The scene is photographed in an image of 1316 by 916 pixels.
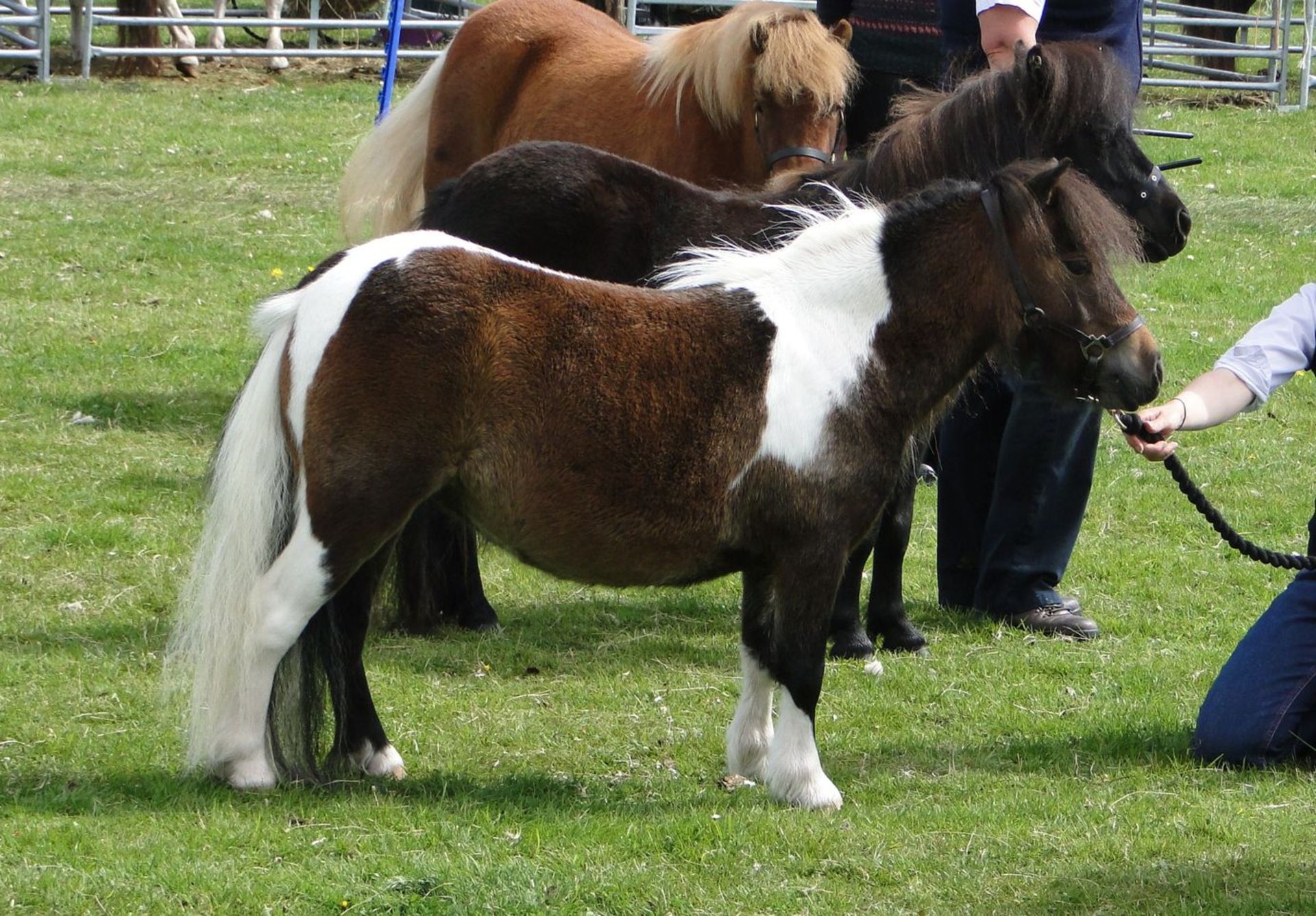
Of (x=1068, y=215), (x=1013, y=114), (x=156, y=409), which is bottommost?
(x=156, y=409)

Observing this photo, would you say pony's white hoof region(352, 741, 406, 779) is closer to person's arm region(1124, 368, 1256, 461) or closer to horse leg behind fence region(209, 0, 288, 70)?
person's arm region(1124, 368, 1256, 461)

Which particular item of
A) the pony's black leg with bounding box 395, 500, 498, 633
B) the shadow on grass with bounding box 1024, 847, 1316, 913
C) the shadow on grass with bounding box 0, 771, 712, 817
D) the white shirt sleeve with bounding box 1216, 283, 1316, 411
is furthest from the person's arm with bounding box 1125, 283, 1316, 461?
the pony's black leg with bounding box 395, 500, 498, 633

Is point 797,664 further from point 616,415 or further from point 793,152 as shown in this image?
point 793,152

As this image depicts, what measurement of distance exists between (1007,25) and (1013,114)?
47 centimetres

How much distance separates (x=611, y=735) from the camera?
4.70 metres

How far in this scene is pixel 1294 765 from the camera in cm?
452

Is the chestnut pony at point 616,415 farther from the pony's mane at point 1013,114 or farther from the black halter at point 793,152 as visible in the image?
the black halter at point 793,152

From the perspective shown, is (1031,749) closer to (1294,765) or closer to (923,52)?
(1294,765)

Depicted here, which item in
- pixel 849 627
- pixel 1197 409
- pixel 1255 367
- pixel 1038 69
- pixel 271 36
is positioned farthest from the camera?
pixel 271 36

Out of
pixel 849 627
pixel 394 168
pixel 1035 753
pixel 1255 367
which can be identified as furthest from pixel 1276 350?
pixel 394 168

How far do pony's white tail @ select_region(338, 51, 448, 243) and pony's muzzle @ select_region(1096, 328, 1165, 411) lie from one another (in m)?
4.76

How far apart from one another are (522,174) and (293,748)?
2.06m

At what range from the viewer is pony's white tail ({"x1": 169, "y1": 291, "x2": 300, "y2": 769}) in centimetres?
390

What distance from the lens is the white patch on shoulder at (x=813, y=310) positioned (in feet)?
13.0
